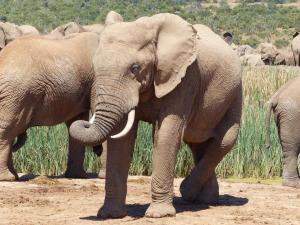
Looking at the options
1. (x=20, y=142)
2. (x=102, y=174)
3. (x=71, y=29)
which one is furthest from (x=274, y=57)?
(x=20, y=142)

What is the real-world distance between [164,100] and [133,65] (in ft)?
1.84

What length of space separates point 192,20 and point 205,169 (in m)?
48.3

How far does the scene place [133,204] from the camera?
25.9 ft

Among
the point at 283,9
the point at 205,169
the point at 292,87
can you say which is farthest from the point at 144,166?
the point at 283,9

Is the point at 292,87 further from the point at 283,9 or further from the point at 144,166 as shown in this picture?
the point at 283,9

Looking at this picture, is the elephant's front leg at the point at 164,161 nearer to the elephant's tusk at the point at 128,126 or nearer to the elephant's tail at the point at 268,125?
the elephant's tusk at the point at 128,126

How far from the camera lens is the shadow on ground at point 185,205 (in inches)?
288

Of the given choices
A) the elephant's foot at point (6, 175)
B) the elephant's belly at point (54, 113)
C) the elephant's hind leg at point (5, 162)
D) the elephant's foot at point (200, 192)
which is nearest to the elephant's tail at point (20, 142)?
the elephant's hind leg at point (5, 162)

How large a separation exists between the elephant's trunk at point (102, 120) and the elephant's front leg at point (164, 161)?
663mm

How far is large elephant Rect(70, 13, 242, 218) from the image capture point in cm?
627

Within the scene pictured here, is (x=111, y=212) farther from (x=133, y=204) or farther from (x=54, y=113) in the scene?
(x=54, y=113)

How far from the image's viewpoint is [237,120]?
790 centimetres

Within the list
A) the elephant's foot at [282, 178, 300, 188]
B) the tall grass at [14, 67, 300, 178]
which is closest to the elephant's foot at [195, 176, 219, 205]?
the elephant's foot at [282, 178, 300, 188]

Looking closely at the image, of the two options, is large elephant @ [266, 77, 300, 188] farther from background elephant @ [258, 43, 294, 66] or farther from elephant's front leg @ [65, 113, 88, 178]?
background elephant @ [258, 43, 294, 66]
